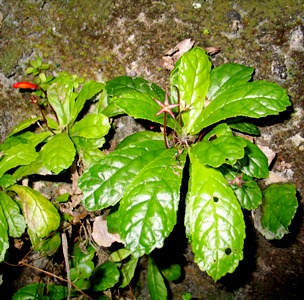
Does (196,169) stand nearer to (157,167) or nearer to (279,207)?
(157,167)

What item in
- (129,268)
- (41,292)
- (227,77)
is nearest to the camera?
(227,77)

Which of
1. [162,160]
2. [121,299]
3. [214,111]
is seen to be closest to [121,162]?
[162,160]

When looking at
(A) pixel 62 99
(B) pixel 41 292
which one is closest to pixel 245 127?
(A) pixel 62 99

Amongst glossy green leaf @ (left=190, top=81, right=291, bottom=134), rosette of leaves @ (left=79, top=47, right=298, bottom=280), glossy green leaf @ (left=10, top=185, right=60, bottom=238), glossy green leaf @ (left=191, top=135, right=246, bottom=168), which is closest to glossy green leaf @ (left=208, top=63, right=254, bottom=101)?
rosette of leaves @ (left=79, top=47, right=298, bottom=280)

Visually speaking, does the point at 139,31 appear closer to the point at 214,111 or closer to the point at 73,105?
the point at 73,105

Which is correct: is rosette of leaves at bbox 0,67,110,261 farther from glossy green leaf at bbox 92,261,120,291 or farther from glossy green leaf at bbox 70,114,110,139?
glossy green leaf at bbox 92,261,120,291

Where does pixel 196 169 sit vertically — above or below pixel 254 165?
above

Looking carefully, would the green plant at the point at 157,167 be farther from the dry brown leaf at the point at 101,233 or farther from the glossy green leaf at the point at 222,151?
the dry brown leaf at the point at 101,233
